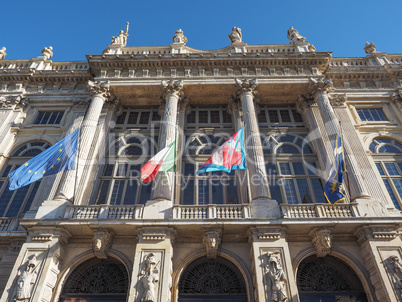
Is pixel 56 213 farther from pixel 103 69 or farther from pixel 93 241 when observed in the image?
pixel 103 69

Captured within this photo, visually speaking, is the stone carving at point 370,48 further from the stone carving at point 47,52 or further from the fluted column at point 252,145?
the stone carving at point 47,52

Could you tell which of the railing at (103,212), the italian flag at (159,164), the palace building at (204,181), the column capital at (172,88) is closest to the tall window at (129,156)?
the palace building at (204,181)

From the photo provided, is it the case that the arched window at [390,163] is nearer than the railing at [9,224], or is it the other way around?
the railing at [9,224]

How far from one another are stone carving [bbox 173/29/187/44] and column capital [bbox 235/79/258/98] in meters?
7.47

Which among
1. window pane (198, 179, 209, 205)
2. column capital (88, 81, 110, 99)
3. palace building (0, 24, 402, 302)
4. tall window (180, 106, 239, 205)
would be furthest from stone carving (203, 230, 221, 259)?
column capital (88, 81, 110, 99)

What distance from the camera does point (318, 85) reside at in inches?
788

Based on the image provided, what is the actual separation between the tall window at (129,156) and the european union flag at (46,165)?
338 cm

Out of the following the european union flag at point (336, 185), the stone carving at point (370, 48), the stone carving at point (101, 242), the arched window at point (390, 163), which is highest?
the stone carving at point (370, 48)

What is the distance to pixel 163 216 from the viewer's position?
13.9m

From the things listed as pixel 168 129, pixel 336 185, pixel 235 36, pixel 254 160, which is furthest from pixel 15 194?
pixel 235 36

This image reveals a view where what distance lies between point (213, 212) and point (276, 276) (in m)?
4.16

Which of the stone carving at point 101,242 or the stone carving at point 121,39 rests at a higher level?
the stone carving at point 121,39

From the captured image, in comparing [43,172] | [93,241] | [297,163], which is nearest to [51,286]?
[93,241]

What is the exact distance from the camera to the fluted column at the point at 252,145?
15.1 meters
